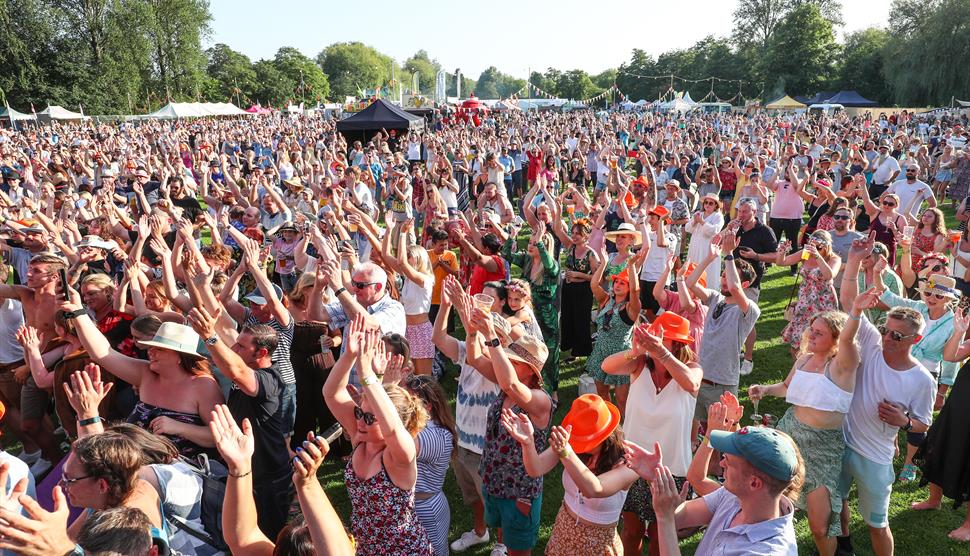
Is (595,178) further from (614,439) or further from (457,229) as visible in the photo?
(614,439)

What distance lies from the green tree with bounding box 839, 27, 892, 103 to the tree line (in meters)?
0.11

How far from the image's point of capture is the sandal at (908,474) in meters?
4.86

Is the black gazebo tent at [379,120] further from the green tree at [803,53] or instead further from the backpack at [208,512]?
the green tree at [803,53]

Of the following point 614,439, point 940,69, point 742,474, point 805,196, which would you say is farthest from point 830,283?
point 940,69

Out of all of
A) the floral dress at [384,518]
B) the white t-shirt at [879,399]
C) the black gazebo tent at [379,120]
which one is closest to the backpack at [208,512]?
the floral dress at [384,518]

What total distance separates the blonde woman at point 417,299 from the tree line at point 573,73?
5440 cm

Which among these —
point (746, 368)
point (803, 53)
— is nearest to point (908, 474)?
point (746, 368)

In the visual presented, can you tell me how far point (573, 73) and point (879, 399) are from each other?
313ft

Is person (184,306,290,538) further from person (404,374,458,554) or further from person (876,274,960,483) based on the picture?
person (876,274,960,483)

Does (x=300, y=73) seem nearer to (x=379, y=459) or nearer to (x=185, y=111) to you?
(x=185, y=111)

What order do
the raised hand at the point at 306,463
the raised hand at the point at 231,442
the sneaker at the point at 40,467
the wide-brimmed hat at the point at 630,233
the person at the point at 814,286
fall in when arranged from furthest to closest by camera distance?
the wide-brimmed hat at the point at 630,233 < the person at the point at 814,286 < the sneaker at the point at 40,467 < the raised hand at the point at 231,442 < the raised hand at the point at 306,463

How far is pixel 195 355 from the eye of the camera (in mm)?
3498

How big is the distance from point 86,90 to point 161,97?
12.3 meters

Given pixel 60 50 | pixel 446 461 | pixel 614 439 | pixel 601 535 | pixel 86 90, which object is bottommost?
pixel 601 535
